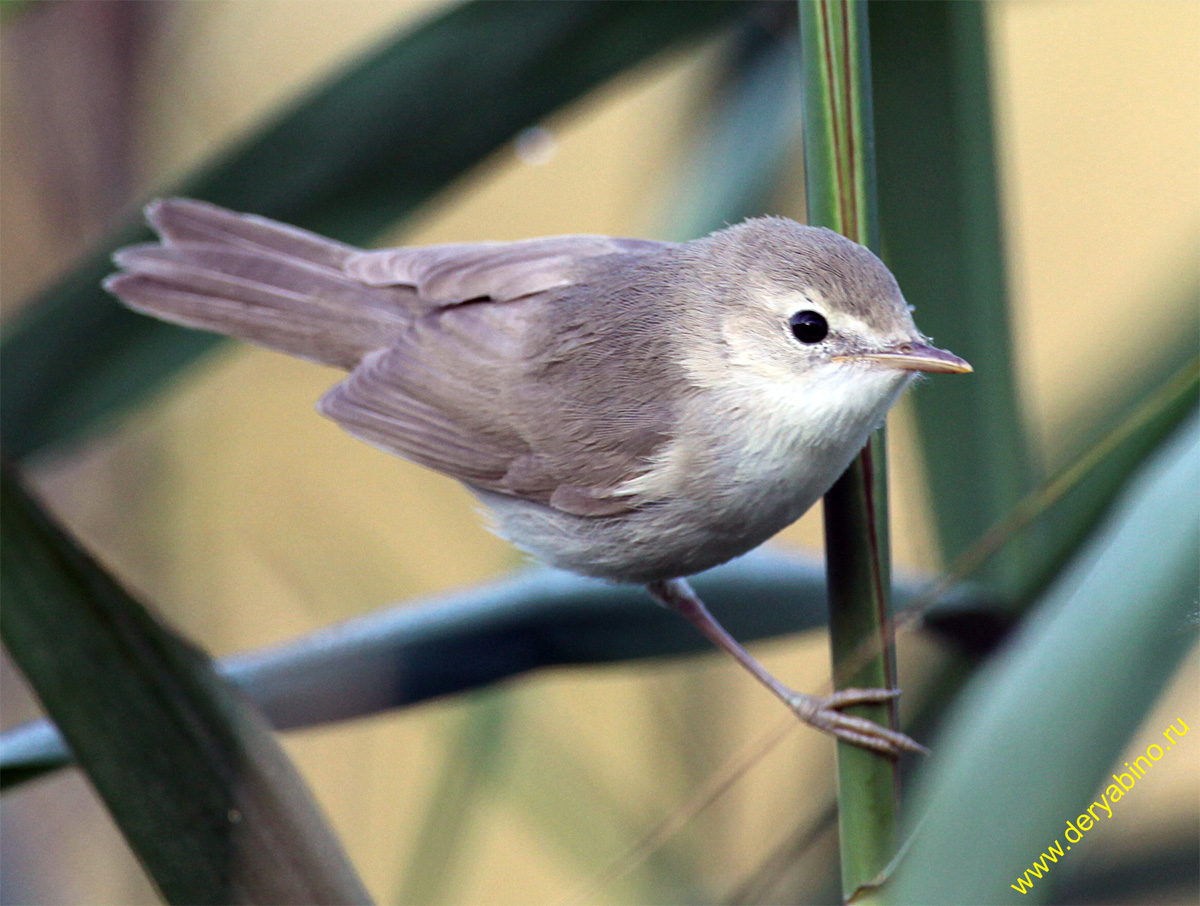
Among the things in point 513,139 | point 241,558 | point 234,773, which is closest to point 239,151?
point 513,139

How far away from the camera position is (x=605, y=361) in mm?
1466

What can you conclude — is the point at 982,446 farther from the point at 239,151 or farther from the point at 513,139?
the point at 239,151

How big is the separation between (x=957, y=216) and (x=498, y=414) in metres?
0.68

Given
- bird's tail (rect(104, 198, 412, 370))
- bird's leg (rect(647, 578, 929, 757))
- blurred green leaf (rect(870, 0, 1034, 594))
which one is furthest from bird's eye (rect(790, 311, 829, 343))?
bird's tail (rect(104, 198, 412, 370))

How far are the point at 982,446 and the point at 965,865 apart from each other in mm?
802

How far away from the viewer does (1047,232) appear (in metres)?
3.14

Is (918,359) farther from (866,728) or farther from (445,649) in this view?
(445,649)

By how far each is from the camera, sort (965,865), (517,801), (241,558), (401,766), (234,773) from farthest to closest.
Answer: (241,558) → (401,766) → (517,801) → (234,773) → (965,865)

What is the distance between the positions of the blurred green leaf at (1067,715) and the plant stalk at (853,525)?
0.29 metres

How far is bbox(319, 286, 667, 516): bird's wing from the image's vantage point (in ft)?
4.81

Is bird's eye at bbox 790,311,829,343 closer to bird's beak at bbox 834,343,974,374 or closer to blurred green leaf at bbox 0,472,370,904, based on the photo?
bird's beak at bbox 834,343,974,374

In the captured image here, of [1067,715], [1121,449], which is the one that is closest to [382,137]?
[1121,449]

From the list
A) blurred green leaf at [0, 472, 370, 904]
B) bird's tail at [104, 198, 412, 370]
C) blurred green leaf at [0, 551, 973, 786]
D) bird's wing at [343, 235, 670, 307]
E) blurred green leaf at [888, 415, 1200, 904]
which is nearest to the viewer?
blurred green leaf at [888, 415, 1200, 904]

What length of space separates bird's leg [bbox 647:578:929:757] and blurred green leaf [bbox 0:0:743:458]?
0.68 metres
